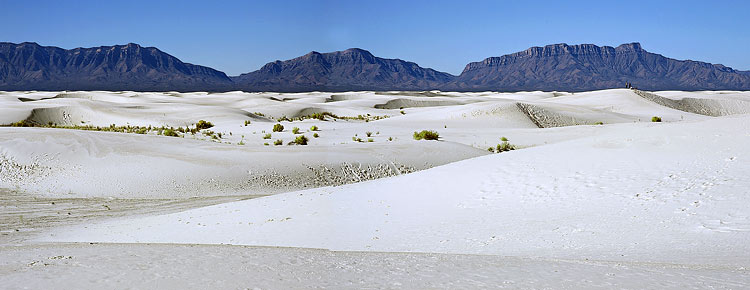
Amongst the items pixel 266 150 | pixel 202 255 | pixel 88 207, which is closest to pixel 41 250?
pixel 202 255

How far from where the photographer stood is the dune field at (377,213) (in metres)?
6.18

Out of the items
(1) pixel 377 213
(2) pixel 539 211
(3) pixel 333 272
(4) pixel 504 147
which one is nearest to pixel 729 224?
(2) pixel 539 211

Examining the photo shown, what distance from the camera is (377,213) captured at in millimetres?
11305

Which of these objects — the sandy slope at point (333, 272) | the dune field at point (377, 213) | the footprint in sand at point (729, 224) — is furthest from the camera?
the footprint in sand at point (729, 224)

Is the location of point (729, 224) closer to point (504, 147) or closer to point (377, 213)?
point (377, 213)

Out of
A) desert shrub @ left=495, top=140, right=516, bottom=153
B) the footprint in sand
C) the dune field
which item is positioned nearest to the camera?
the dune field

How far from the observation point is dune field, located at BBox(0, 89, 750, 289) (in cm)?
618

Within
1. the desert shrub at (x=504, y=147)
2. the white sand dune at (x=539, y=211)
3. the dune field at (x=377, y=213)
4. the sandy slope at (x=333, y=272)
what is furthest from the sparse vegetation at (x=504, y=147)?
the sandy slope at (x=333, y=272)

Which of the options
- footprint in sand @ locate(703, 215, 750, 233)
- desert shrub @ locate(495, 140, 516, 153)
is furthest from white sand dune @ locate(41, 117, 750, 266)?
desert shrub @ locate(495, 140, 516, 153)

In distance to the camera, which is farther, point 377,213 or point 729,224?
point 377,213

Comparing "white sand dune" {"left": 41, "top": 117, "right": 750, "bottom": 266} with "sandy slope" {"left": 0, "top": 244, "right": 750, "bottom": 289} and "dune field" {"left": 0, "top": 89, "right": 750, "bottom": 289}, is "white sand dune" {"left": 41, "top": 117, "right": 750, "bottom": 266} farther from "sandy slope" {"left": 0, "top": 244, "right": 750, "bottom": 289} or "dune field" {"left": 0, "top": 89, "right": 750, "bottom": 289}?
"sandy slope" {"left": 0, "top": 244, "right": 750, "bottom": 289}

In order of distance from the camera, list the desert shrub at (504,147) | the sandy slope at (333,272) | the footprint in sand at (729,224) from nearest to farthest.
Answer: the sandy slope at (333,272) < the footprint in sand at (729,224) < the desert shrub at (504,147)

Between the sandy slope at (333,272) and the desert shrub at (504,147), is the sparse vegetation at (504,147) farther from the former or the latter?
the sandy slope at (333,272)

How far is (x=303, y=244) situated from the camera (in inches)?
376
